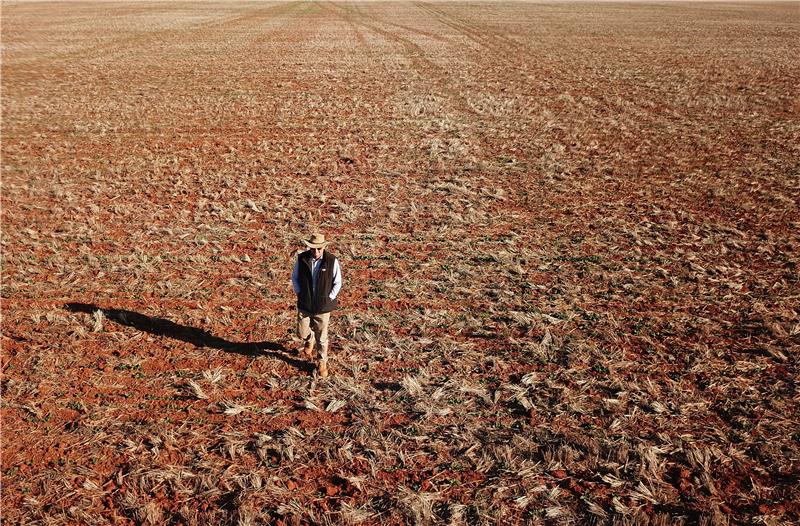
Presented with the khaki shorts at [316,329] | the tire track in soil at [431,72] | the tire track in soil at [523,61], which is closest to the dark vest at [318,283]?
the khaki shorts at [316,329]

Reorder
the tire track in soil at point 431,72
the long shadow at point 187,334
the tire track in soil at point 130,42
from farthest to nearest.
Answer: the tire track in soil at point 130,42
the tire track in soil at point 431,72
the long shadow at point 187,334

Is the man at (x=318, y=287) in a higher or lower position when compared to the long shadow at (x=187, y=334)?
higher

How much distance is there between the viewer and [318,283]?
6.87m

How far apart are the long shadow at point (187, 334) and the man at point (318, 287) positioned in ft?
2.05

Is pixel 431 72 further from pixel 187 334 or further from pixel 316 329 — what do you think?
pixel 316 329

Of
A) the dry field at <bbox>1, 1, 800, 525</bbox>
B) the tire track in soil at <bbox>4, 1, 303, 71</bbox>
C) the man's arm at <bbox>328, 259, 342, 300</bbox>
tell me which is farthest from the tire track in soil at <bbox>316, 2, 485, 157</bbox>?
the tire track in soil at <bbox>4, 1, 303, 71</bbox>

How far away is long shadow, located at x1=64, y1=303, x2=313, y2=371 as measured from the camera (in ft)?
25.2

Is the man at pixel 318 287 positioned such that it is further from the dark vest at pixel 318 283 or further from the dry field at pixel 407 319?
the dry field at pixel 407 319

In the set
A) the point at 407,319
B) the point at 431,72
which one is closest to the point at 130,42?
the point at 431,72

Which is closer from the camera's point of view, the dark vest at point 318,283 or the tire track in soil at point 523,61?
the dark vest at point 318,283

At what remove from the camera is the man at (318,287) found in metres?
6.84

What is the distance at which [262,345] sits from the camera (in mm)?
7855

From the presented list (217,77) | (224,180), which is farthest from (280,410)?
(217,77)

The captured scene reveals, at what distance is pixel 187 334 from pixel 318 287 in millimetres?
2575
